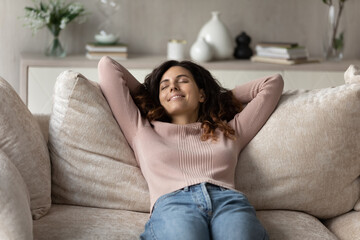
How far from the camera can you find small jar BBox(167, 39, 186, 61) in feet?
12.4

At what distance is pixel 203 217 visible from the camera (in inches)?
78.1

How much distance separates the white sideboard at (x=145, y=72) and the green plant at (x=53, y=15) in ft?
0.65

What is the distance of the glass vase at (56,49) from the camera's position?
3.75 metres

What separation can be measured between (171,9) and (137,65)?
2.04ft

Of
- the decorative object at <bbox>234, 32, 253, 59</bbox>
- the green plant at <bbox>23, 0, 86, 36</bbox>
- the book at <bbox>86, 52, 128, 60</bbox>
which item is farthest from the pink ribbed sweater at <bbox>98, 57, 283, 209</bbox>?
the decorative object at <bbox>234, 32, 253, 59</bbox>

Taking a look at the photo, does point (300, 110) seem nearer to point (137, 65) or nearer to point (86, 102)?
point (86, 102)

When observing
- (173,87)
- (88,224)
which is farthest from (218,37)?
(88,224)

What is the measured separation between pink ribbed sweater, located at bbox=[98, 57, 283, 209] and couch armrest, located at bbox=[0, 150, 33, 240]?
522 mm

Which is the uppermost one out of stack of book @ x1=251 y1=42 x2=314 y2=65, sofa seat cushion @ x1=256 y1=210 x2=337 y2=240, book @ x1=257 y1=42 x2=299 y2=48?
book @ x1=257 y1=42 x2=299 y2=48

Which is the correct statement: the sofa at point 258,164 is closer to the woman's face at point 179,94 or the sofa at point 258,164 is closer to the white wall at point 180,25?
the woman's face at point 179,94

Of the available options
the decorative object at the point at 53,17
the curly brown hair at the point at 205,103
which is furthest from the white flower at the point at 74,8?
the curly brown hair at the point at 205,103

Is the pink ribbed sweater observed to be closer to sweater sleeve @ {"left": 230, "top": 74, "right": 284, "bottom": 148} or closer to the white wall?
sweater sleeve @ {"left": 230, "top": 74, "right": 284, "bottom": 148}

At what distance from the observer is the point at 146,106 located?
235cm

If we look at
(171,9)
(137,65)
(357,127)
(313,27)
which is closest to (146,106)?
(357,127)
